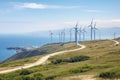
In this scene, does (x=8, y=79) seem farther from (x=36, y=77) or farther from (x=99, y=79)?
(x=99, y=79)

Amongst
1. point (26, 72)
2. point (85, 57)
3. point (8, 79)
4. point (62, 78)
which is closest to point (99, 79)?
point (62, 78)

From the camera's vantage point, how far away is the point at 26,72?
87688 mm

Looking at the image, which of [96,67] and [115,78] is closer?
[115,78]

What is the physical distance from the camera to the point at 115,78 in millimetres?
64812

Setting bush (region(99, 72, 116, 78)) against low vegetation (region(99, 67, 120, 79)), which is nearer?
low vegetation (region(99, 67, 120, 79))

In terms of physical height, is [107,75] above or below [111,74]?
below

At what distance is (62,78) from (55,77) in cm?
284

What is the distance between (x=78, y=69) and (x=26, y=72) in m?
15.7

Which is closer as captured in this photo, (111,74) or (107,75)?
(107,75)

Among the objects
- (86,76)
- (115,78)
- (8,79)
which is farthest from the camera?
(8,79)

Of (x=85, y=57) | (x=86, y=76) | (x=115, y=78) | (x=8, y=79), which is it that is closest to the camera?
(x=115, y=78)

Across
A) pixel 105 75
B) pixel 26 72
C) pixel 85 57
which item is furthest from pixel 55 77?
pixel 85 57

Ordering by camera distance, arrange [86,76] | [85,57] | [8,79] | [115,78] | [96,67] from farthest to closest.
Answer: [85,57]
[96,67]
[8,79]
[86,76]
[115,78]

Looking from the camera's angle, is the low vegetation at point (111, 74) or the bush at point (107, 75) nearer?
the low vegetation at point (111, 74)
